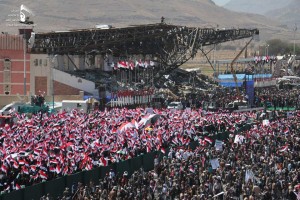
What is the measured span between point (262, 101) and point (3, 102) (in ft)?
75.7

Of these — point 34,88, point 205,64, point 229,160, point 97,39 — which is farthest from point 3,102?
point 205,64

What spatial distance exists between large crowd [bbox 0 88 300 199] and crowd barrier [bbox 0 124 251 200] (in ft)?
1.06

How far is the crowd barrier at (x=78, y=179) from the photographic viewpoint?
26.3m

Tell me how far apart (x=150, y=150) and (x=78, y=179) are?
288 inches

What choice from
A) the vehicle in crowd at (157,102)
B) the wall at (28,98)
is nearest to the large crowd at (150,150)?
the wall at (28,98)

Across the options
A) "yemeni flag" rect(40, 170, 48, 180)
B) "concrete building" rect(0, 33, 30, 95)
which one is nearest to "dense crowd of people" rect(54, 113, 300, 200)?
"yemeni flag" rect(40, 170, 48, 180)

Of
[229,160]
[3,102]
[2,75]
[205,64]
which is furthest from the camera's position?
[205,64]

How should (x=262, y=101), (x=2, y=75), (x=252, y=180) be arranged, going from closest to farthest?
(x=252, y=180)
(x=262, y=101)
(x=2, y=75)

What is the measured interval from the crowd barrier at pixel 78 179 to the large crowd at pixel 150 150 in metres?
0.32

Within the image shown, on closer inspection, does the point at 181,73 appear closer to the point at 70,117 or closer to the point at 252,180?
the point at 70,117

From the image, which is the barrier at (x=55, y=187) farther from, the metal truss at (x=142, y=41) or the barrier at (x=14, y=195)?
the metal truss at (x=142, y=41)

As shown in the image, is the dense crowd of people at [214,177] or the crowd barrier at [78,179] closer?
the crowd barrier at [78,179]

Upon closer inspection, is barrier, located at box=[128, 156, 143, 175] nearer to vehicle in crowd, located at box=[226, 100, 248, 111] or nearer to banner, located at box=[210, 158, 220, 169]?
banner, located at box=[210, 158, 220, 169]

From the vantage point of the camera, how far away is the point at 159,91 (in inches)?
2980
